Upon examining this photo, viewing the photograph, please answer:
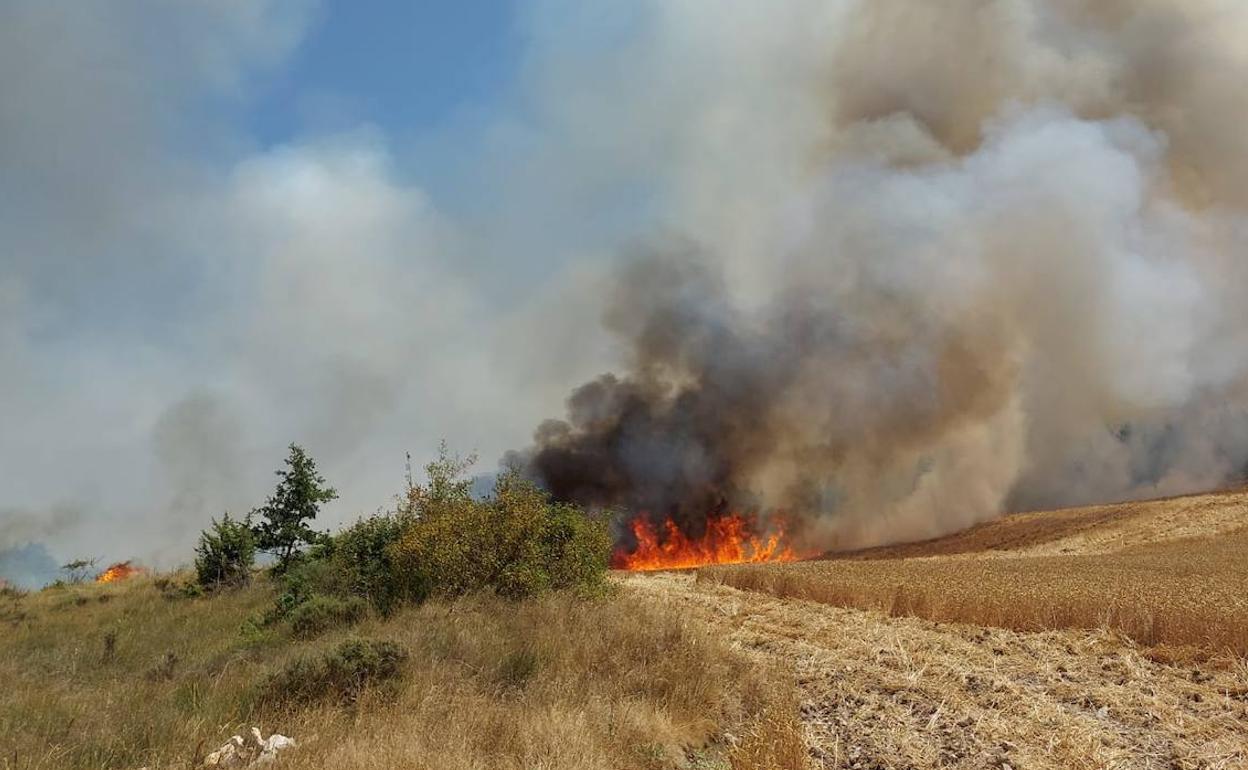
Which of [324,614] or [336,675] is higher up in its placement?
[324,614]

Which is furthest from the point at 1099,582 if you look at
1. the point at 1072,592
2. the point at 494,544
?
the point at 494,544

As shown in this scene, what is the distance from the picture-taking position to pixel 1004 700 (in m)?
9.65

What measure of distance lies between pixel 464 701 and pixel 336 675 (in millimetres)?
1758

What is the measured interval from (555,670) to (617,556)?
52.2 meters

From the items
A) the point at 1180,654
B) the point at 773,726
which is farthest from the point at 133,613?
the point at 1180,654

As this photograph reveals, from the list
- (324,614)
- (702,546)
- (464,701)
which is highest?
(324,614)

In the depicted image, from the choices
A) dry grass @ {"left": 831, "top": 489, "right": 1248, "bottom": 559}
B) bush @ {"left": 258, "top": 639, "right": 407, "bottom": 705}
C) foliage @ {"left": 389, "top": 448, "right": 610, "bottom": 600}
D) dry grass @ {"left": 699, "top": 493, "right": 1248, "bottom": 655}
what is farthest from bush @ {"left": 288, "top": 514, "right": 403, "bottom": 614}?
dry grass @ {"left": 831, "top": 489, "right": 1248, "bottom": 559}

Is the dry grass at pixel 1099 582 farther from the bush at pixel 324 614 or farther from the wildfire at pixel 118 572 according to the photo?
the wildfire at pixel 118 572

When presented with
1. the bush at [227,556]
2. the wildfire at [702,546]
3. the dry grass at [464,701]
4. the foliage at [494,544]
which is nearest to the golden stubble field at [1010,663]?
the dry grass at [464,701]

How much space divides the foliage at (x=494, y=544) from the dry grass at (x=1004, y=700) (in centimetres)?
381

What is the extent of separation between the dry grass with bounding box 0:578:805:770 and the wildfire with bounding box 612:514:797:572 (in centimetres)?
4867

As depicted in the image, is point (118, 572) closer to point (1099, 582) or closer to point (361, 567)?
point (361, 567)

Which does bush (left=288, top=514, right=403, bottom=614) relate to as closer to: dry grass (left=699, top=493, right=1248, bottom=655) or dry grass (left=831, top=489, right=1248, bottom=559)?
dry grass (left=699, top=493, right=1248, bottom=655)

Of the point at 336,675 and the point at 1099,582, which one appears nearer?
the point at 336,675
